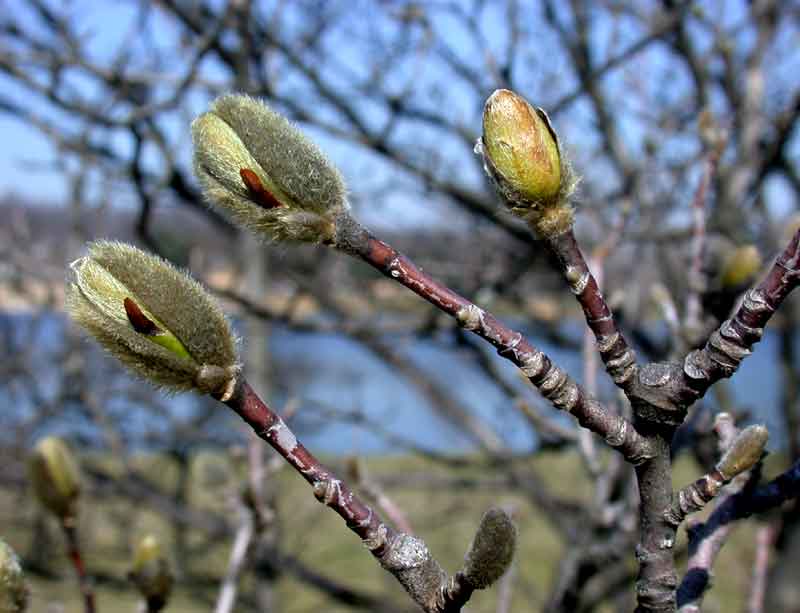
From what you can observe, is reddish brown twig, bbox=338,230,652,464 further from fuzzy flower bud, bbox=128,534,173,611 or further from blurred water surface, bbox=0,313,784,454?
fuzzy flower bud, bbox=128,534,173,611

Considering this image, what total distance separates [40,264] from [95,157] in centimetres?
45

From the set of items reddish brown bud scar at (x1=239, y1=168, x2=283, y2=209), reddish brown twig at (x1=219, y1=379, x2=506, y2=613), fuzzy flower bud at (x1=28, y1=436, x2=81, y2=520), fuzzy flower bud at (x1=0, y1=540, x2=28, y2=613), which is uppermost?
reddish brown bud scar at (x1=239, y1=168, x2=283, y2=209)

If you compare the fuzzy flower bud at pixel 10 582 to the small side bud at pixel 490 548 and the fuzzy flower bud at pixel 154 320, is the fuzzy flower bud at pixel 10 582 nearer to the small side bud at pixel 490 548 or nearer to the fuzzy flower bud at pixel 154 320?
the fuzzy flower bud at pixel 154 320

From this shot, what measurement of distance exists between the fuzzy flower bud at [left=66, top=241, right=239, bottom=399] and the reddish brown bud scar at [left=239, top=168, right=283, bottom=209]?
92mm

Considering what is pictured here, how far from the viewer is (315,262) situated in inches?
140

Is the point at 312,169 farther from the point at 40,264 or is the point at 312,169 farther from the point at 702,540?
the point at 40,264

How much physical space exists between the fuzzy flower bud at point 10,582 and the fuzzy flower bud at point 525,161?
57 centimetres

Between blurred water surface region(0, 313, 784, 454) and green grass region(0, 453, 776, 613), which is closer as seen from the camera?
blurred water surface region(0, 313, 784, 454)

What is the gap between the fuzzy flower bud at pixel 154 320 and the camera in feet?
2.30

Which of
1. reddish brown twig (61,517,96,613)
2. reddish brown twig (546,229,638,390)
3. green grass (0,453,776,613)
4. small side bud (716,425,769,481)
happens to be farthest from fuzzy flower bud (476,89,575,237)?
green grass (0,453,776,613)

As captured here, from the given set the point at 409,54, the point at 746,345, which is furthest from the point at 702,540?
the point at 409,54

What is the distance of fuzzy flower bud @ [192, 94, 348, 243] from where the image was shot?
0.73 meters

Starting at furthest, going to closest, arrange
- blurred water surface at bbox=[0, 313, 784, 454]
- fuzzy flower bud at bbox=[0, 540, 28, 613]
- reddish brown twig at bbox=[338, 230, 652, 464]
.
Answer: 1. blurred water surface at bbox=[0, 313, 784, 454]
2. fuzzy flower bud at bbox=[0, 540, 28, 613]
3. reddish brown twig at bbox=[338, 230, 652, 464]

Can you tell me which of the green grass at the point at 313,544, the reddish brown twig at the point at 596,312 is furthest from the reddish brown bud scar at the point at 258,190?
the green grass at the point at 313,544
